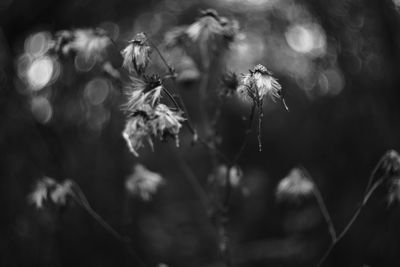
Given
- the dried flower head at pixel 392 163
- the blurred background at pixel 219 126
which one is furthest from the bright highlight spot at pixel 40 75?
the dried flower head at pixel 392 163

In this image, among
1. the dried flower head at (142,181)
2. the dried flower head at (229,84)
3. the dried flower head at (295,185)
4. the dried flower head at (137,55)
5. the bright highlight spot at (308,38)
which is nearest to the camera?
the dried flower head at (137,55)

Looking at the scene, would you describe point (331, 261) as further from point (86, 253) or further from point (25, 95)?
point (25, 95)

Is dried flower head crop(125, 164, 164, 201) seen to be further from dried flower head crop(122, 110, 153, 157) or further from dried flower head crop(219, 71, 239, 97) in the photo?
dried flower head crop(122, 110, 153, 157)

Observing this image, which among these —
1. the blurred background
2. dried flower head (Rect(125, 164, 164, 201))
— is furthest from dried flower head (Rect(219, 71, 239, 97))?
dried flower head (Rect(125, 164, 164, 201))

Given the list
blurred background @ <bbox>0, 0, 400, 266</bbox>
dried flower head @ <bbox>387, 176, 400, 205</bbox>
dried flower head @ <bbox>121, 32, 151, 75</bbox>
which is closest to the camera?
dried flower head @ <bbox>121, 32, 151, 75</bbox>

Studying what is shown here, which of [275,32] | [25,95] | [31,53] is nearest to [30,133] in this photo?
[25,95]

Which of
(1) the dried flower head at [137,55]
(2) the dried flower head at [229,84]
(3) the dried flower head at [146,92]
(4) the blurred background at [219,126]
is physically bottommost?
(4) the blurred background at [219,126]

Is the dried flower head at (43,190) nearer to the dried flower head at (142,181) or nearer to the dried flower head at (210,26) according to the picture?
the dried flower head at (142,181)

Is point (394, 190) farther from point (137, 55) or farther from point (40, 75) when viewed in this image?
point (40, 75)

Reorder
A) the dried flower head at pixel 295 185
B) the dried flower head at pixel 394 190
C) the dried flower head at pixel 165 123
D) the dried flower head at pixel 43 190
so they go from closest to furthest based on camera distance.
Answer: the dried flower head at pixel 165 123
the dried flower head at pixel 394 190
the dried flower head at pixel 43 190
the dried flower head at pixel 295 185
